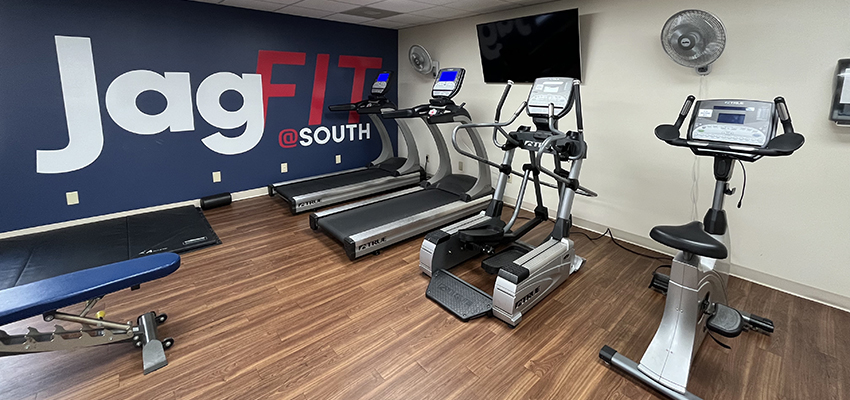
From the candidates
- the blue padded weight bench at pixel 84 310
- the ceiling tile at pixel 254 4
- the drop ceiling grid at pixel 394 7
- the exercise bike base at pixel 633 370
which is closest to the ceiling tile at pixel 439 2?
the drop ceiling grid at pixel 394 7

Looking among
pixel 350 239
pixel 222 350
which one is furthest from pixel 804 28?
pixel 222 350

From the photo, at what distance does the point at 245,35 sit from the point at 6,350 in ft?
12.6

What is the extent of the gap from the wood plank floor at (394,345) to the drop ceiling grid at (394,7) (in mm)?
2694

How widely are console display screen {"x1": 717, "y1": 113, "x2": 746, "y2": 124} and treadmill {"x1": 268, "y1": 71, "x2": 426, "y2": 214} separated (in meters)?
3.62

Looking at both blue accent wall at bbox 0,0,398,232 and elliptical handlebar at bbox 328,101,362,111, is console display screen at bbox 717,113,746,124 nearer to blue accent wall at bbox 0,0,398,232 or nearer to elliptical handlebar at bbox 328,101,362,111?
elliptical handlebar at bbox 328,101,362,111

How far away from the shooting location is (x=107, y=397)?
1.87 m

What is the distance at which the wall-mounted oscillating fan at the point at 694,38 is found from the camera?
2590mm

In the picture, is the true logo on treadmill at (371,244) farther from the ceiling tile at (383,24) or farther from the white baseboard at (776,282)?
the ceiling tile at (383,24)

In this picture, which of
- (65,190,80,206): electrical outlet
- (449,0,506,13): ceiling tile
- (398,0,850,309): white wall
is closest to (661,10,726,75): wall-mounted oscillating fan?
(398,0,850,309): white wall

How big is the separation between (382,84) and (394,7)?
1116mm

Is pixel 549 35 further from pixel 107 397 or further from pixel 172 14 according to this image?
pixel 107 397

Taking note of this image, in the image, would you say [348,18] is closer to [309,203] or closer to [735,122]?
[309,203]

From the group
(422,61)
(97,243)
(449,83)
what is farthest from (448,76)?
(97,243)

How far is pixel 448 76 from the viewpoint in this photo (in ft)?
13.9
